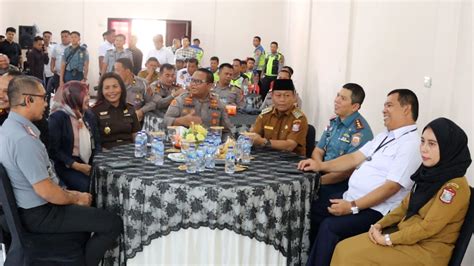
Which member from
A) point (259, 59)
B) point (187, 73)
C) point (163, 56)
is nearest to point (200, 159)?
point (187, 73)

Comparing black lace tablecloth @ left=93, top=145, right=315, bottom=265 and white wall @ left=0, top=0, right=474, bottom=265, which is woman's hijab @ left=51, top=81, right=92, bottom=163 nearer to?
black lace tablecloth @ left=93, top=145, right=315, bottom=265

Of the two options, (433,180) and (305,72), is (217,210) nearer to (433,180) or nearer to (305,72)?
(433,180)

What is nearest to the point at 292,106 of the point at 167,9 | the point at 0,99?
the point at 0,99

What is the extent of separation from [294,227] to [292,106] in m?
1.46

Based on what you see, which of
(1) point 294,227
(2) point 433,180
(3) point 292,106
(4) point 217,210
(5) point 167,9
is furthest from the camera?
(5) point 167,9

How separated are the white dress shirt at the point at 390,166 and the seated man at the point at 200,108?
174 cm

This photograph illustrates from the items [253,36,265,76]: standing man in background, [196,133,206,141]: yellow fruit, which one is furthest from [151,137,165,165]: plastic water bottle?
[253,36,265,76]: standing man in background

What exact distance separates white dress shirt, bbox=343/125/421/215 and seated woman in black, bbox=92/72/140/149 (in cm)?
201

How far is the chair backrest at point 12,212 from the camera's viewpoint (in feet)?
8.75

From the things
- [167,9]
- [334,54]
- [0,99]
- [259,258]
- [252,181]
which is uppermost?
[167,9]

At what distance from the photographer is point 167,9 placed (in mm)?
14445

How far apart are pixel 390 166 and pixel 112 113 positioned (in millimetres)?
2381

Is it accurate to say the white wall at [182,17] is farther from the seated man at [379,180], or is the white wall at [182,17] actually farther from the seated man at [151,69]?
the seated man at [379,180]

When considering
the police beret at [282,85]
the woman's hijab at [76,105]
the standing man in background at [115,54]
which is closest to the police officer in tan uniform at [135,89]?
the woman's hijab at [76,105]
